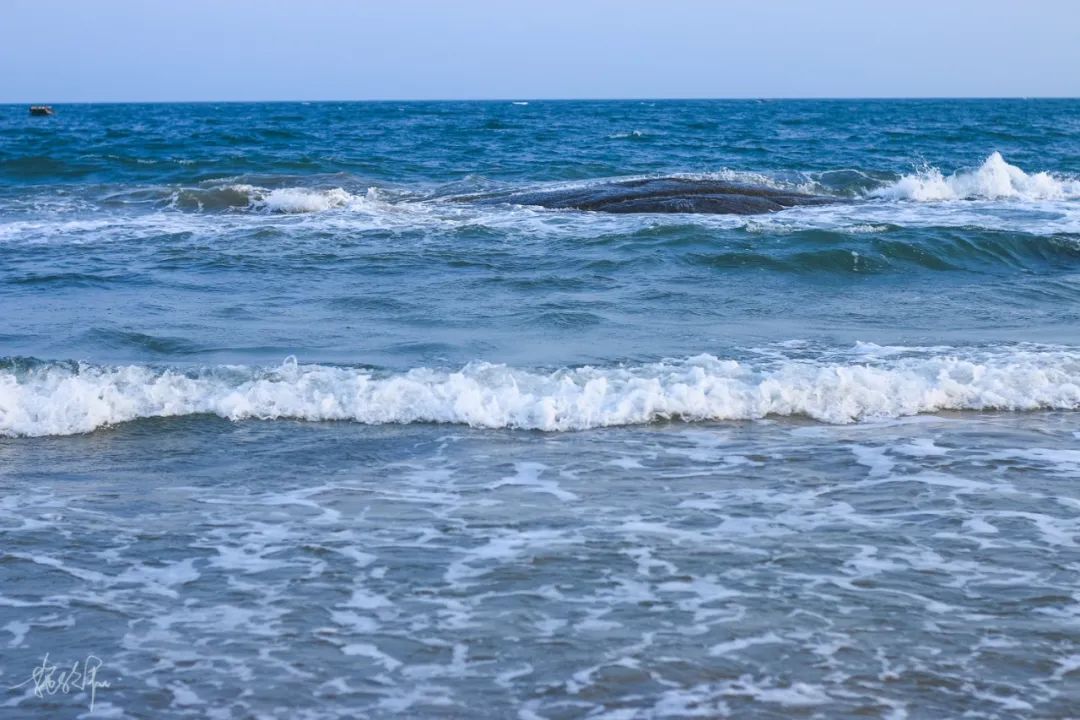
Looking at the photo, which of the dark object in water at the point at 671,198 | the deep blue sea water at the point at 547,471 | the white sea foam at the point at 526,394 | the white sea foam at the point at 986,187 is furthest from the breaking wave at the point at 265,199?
the white sea foam at the point at 526,394

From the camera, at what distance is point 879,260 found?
1320 cm

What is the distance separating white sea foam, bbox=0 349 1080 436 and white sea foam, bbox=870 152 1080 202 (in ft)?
40.5

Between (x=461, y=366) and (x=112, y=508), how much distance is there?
3175 mm

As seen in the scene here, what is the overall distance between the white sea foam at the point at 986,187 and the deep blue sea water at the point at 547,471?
194 inches

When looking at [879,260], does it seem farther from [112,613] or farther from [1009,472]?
[112,613]

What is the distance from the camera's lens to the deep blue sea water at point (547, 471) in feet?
13.1

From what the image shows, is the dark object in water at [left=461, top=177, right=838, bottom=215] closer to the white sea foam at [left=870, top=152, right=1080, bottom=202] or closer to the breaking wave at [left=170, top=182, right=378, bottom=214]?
the white sea foam at [left=870, top=152, right=1080, bottom=202]

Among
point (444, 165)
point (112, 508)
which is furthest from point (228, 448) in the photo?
point (444, 165)
